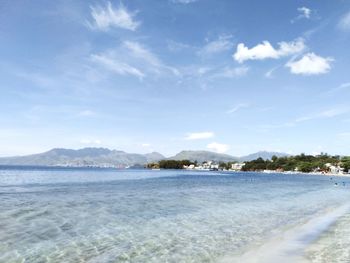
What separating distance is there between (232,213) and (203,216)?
407 centimetres

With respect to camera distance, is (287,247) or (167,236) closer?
(287,247)

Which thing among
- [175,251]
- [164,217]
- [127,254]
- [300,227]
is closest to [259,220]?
[300,227]

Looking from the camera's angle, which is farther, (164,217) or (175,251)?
(164,217)

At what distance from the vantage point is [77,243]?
20141mm

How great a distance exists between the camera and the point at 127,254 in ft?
58.6

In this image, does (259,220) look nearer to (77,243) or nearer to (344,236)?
(344,236)

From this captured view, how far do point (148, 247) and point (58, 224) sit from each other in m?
10.1

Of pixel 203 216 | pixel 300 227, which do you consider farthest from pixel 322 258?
pixel 203 216

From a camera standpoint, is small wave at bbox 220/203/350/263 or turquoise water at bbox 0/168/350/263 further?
Result: turquoise water at bbox 0/168/350/263

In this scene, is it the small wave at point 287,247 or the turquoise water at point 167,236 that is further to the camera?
the turquoise water at point 167,236

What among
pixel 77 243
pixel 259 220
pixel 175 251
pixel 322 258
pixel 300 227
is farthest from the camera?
pixel 259 220

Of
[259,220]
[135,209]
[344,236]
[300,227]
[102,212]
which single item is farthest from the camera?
[135,209]

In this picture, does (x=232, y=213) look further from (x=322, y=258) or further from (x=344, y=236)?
(x=322, y=258)

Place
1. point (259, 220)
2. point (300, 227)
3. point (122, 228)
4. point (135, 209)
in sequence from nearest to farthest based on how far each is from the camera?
point (122, 228) → point (300, 227) → point (259, 220) → point (135, 209)
